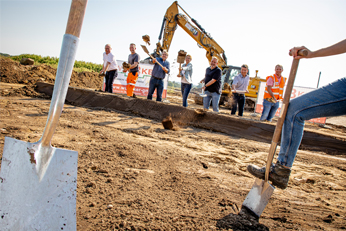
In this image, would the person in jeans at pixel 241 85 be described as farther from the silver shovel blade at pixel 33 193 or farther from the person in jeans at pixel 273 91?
the silver shovel blade at pixel 33 193

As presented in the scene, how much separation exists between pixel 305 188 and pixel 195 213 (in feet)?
5.09

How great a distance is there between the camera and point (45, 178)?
1.34m

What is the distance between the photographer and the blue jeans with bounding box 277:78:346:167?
1580 mm

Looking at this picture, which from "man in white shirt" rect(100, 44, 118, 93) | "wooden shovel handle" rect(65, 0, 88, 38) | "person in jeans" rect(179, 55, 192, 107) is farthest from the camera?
"man in white shirt" rect(100, 44, 118, 93)

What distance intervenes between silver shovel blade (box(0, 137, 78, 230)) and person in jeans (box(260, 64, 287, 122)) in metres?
5.79

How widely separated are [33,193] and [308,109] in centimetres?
199

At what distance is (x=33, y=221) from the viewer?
122 centimetres

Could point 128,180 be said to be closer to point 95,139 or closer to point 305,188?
point 95,139

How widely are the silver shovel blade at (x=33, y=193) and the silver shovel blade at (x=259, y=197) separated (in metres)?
1.28

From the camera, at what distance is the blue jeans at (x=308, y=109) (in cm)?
158

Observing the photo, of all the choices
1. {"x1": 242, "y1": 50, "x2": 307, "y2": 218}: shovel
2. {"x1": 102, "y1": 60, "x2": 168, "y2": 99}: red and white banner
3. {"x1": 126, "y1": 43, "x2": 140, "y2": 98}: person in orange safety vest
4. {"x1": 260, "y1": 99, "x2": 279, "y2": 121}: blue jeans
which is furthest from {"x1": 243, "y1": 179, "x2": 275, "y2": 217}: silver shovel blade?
{"x1": 102, "y1": 60, "x2": 168, "y2": 99}: red and white banner

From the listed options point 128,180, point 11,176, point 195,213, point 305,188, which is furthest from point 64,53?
→ point 305,188

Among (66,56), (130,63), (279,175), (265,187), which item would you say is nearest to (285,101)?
(279,175)

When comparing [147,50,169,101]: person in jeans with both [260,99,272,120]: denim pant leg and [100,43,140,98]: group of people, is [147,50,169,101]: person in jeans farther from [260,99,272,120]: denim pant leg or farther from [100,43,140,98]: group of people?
[260,99,272,120]: denim pant leg
